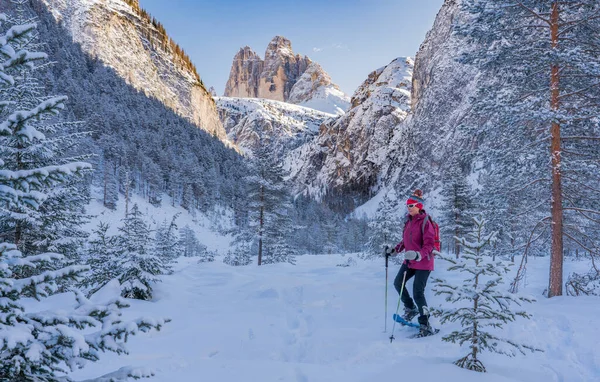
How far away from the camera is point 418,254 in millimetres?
5301

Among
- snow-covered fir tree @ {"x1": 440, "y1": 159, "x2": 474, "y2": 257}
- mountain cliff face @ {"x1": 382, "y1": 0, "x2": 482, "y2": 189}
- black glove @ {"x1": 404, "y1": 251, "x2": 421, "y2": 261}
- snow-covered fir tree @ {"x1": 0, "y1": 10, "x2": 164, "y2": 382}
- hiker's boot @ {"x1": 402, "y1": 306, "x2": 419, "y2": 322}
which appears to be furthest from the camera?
mountain cliff face @ {"x1": 382, "y1": 0, "x2": 482, "y2": 189}

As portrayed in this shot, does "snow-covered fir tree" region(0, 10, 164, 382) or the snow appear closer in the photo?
"snow-covered fir tree" region(0, 10, 164, 382)

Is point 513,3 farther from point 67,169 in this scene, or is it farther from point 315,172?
point 315,172

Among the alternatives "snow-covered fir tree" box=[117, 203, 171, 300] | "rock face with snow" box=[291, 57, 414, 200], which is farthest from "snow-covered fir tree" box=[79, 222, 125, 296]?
"rock face with snow" box=[291, 57, 414, 200]

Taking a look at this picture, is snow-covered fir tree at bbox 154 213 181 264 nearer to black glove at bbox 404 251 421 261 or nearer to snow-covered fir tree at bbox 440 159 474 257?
black glove at bbox 404 251 421 261

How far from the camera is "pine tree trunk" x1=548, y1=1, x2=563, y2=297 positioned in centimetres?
782

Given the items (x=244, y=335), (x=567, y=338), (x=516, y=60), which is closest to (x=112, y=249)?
(x=244, y=335)

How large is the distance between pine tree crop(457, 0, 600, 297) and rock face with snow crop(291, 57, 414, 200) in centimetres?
12072

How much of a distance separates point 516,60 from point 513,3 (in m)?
1.40

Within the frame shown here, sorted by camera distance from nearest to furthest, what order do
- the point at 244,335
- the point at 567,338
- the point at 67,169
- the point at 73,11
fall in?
the point at 67,169 → the point at 567,338 → the point at 244,335 → the point at 73,11

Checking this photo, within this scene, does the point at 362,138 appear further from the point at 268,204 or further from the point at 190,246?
the point at 268,204

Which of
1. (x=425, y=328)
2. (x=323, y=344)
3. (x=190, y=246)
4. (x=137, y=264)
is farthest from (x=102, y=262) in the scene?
(x=190, y=246)

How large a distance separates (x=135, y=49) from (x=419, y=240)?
122m

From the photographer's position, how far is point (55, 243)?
29.6ft
